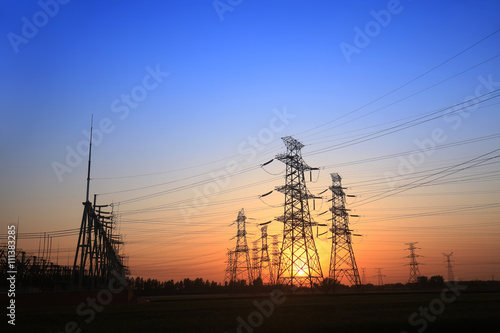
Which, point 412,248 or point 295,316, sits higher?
point 412,248

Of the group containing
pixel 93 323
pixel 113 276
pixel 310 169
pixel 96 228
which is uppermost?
pixel 310 169

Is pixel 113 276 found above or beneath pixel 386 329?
above

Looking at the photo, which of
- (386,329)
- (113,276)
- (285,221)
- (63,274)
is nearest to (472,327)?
(386,329)

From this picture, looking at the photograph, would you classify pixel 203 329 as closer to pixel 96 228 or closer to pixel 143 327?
pixel 143 327

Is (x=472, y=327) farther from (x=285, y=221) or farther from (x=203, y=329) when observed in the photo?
(x=285, y=221)

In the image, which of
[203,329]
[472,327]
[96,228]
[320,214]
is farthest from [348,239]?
[203,329]

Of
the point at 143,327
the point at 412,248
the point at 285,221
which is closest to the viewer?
the point at 143,327

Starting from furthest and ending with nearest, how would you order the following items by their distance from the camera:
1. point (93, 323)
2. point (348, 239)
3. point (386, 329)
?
1. point (348, 239)
2. point (93, 323)
3. point (386, 329)

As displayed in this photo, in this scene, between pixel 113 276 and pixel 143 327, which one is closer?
pixel 143 327

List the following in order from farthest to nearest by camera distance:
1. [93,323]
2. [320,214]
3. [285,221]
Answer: [320,214]
[285,221]
[93,323]
